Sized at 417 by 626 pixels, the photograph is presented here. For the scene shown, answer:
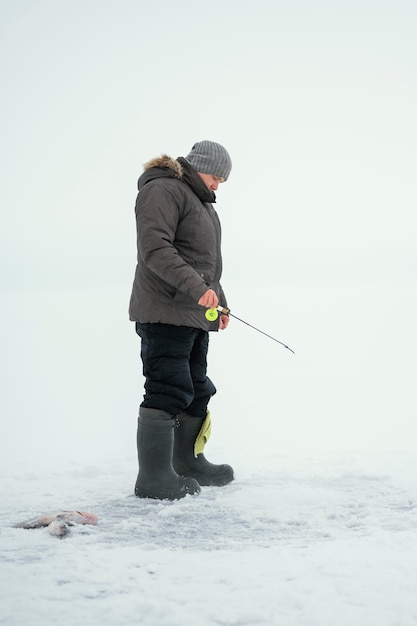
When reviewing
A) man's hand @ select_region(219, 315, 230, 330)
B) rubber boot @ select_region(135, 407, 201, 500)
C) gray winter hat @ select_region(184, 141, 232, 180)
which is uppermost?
gray winter hat @ select_region(184, 141, 232, 180)

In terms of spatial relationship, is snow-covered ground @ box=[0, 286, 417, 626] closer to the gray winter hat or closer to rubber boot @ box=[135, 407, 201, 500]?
rubber boot @ box=[135, 407, 201, 500]

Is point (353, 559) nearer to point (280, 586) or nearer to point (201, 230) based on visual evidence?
point (280, 586)

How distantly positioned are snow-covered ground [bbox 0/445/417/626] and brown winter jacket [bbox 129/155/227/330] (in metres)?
0.93

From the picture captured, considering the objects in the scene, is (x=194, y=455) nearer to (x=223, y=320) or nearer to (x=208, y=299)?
(x=223, y=320)

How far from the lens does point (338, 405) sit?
750cm

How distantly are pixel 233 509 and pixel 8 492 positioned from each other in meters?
1.18

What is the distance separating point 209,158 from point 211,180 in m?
0.12

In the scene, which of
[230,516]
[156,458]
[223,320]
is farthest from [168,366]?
[230,516]

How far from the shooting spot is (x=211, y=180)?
3.78 meters

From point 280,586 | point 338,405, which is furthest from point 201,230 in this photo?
point 338,405

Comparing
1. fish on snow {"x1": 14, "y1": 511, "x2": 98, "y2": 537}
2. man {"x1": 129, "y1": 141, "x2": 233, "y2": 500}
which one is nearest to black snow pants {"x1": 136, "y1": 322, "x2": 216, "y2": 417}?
man {"x1": 129, "y1": 141, "x2": 233, "y2": 500}

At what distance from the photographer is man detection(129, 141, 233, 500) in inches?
136

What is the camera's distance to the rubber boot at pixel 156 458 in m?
3.51

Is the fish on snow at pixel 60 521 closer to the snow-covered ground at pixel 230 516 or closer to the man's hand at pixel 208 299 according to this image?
the snow-covered ground at pixel 230 516
